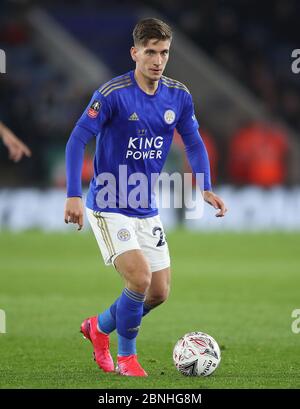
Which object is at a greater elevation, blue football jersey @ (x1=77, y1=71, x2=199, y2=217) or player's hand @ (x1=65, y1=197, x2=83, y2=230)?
blue football jersey @ (x1=77, y1=71, x2=199, y2=217)

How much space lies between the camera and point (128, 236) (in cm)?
656

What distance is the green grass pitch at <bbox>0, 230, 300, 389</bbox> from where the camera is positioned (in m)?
6.58

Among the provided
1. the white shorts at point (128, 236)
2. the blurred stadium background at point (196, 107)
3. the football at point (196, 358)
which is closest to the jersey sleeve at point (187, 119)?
the white shorts at point (128, 236)

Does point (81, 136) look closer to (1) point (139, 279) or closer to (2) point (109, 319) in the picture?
(1) point (139, 279)

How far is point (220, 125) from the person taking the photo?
81.6 feet

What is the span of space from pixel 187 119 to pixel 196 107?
17994mm

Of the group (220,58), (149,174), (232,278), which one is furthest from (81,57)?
(149,174)

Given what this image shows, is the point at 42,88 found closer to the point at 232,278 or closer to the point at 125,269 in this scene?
the point at 232,278

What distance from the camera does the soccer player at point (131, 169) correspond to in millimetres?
6500

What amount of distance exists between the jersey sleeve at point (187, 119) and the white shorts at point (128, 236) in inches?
26.8

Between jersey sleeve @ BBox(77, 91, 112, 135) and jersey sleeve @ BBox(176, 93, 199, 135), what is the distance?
2.13 ft

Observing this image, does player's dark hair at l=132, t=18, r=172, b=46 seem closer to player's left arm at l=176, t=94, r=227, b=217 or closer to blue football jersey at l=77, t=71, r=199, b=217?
blue football jersey at l=77, t=71, r=199, b=217

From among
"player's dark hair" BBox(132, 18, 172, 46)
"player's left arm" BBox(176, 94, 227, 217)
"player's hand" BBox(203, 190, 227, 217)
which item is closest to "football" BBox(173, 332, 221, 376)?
"player's hand" BBox(203, 190, 227, 217)

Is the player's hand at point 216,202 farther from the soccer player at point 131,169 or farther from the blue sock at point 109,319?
the blue sock at point 109,319
